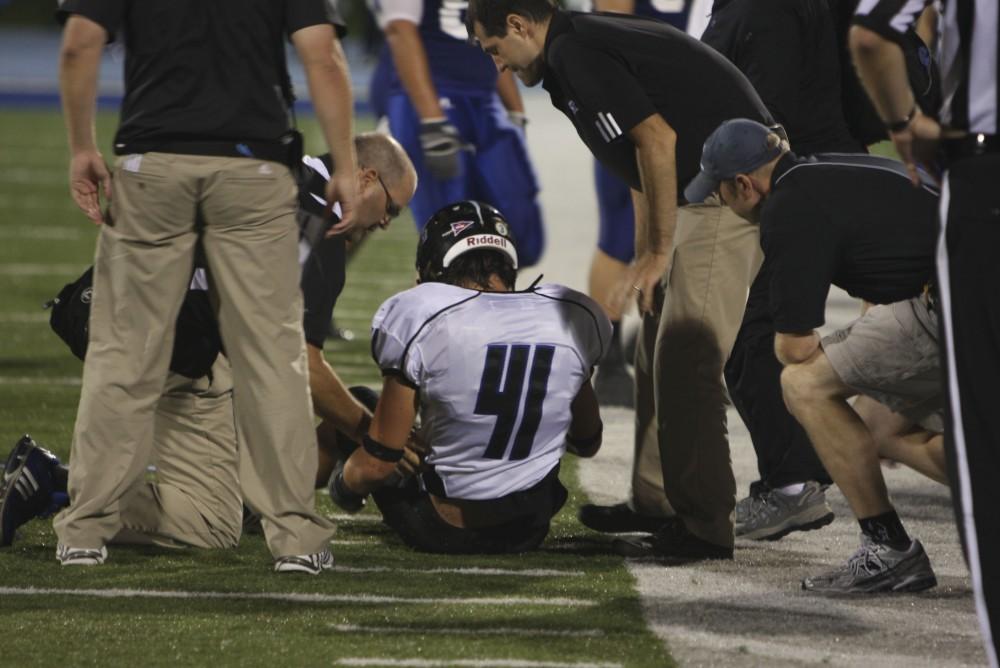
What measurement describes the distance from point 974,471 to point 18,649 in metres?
2.05

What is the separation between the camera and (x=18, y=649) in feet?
13.6

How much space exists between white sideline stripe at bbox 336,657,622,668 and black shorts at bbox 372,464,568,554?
45.0 inches

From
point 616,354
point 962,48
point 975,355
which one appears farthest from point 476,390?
point 616,354

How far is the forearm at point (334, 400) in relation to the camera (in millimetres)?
5449

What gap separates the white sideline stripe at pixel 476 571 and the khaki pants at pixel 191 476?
49 cm

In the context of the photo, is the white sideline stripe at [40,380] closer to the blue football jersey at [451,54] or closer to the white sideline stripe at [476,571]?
the blue football jersey at [451,54]

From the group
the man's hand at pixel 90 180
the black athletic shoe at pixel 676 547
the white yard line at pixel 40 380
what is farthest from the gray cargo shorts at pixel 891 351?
the white yard line at pixel 40 380

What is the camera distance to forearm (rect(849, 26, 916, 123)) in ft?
11.8

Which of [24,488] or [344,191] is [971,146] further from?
[24,488]

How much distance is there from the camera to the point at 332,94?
4.77 metres

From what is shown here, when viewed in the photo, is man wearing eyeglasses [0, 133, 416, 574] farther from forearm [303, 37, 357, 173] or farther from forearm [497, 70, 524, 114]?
forearm [497, 70, 524, 114]

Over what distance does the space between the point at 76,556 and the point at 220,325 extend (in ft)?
2.34

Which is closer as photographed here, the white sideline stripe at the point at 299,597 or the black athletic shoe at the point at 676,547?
the white sideline stripe at the point at 299,597

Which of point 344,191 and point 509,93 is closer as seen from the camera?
point 344,191
